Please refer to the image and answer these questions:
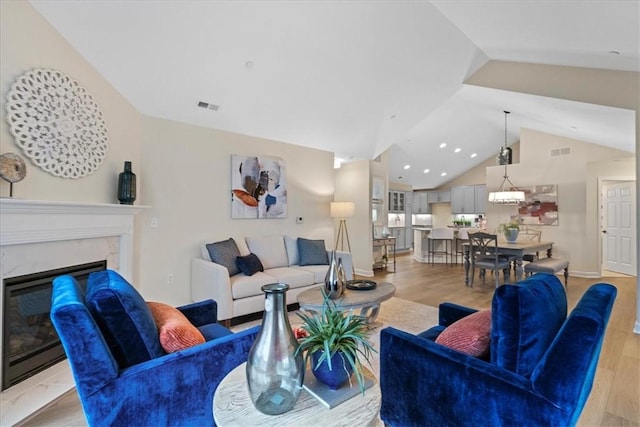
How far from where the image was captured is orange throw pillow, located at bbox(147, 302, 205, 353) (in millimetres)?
1461

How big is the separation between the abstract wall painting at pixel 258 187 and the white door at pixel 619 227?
6.66 m

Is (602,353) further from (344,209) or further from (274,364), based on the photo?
(344,209)

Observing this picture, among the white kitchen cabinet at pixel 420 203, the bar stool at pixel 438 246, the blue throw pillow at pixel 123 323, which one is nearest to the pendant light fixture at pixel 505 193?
the bar stool at pixel 438 246

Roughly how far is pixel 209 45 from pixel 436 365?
130 inches

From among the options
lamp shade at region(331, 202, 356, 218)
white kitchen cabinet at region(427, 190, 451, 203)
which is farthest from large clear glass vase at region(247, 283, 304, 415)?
white kitchen cabinet at region(427, 190, 451, 203)

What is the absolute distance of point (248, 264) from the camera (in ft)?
12.3

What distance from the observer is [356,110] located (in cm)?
468

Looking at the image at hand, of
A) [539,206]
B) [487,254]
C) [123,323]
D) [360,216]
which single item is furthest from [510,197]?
[123,323]

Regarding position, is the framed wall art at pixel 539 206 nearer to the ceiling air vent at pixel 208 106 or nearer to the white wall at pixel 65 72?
the ceiling air vent at pixel 208 106

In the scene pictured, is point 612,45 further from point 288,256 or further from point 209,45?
point 288,256

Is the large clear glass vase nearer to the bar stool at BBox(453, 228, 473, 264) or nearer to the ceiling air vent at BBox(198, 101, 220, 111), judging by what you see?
the ceiling air vent at BBox(198, 101, 220, 111)

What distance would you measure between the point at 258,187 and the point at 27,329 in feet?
9.77

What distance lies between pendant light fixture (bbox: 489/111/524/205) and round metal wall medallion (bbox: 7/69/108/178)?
21.2ft

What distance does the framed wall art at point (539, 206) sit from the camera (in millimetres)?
6754
